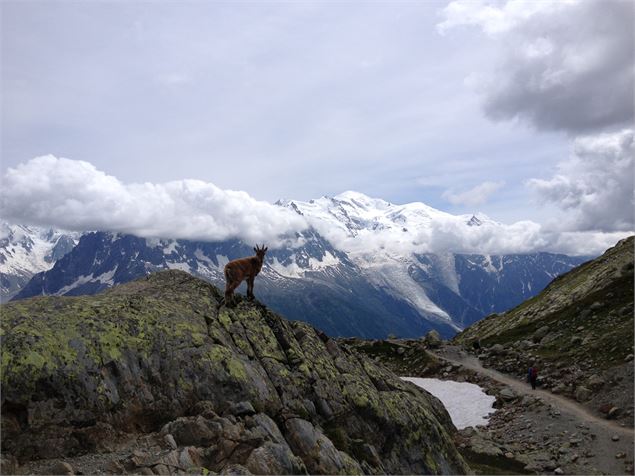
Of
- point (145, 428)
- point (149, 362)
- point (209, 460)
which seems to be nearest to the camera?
point (209, 460)

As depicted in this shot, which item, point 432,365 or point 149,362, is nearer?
point 149,362

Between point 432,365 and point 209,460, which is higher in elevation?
point 209,460

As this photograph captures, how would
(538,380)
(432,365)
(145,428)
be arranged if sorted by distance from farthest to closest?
(432,365), (538,380), (145,428)

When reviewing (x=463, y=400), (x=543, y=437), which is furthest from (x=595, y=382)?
(x=463, y=400)

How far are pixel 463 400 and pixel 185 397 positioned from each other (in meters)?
47.4

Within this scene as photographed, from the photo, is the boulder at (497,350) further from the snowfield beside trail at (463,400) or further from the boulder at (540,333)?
the snowfield beside trail at (463,400)

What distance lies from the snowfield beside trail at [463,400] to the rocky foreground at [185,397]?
25.3m

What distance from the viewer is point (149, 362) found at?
18688mm

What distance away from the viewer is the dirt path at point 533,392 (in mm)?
39375

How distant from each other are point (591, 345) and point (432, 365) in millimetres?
24092

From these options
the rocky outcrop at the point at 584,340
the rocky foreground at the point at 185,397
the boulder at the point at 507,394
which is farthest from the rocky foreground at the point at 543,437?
the rocky foreground at the point at 185,397

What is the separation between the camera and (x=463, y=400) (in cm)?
5675

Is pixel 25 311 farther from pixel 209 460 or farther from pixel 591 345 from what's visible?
pixel 591 345

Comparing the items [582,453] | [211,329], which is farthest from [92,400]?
[582,453]
